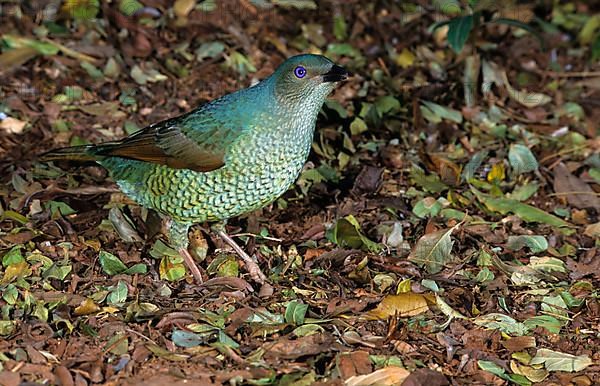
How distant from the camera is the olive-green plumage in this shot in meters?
5.75

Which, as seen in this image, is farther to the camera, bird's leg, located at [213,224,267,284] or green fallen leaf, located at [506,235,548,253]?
green fallen leaf, located at [506,235,548,253]

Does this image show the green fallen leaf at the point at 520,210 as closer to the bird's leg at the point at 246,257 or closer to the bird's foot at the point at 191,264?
the bird's leg at the point at 246,257

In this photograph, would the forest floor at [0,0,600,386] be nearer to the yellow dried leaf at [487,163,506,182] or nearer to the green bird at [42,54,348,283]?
the yellow dried leaf at [487,163,506,182]

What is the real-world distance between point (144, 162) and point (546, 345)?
2771mm

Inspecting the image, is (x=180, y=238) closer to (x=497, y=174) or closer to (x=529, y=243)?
(x=529, y=243)

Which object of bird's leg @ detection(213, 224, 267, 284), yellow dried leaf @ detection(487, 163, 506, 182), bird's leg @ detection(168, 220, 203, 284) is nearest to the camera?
bird's leg @ detection(213, 224, 267, 284)

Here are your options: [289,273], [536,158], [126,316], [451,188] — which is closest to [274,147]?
[289,273]

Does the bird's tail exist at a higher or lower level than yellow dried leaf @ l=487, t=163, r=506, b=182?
higher

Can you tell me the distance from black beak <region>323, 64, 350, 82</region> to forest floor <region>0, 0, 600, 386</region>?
42.6 inches

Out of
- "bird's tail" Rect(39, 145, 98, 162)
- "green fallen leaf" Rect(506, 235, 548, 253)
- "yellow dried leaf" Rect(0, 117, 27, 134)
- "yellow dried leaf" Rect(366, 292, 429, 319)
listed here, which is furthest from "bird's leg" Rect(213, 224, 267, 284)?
"yellow dried leaf" Rect(0, 117, 27, 134)

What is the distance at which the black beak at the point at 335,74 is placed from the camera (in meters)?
5.78

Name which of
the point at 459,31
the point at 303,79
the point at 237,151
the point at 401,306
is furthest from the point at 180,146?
the point at 459,31

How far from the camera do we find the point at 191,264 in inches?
237

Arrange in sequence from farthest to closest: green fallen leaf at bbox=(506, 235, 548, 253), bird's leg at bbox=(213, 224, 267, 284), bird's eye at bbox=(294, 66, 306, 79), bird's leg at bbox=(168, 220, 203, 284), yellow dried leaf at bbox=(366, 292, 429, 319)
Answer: green fallen leaf at bbox=(506, 235, 548, 253), bird's leg at bbox=(168, 220, 203, 284), bird's leg at bbox=(213, 224, 267, 284), bird's eye at bbox=(294, 66, 306, 79), yellow dried leaf at bbox=(366, 292, 429, 319)
